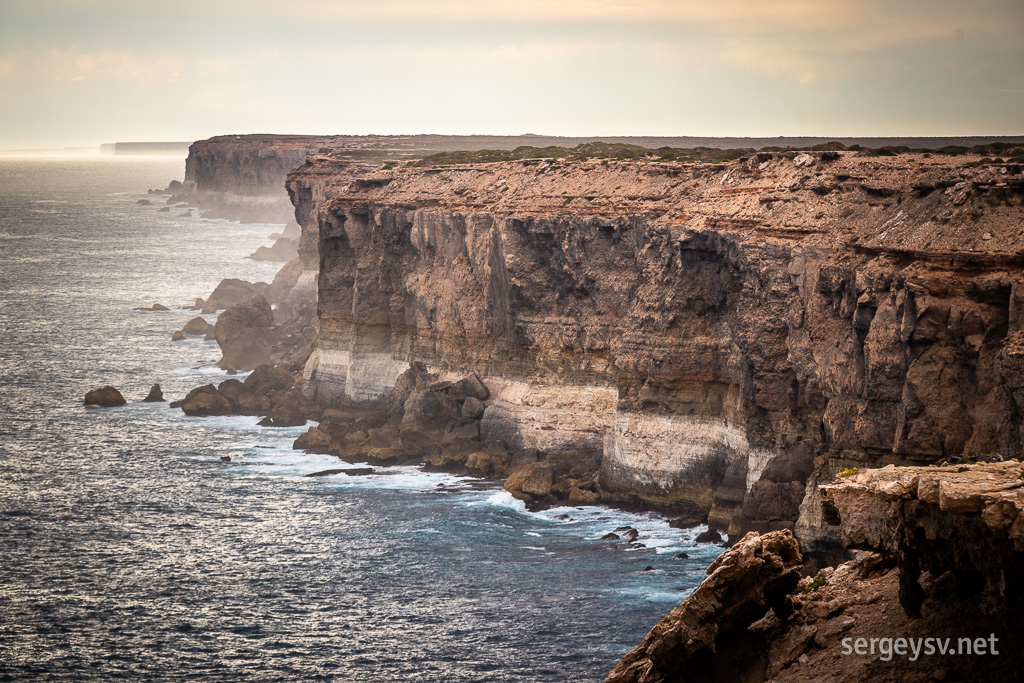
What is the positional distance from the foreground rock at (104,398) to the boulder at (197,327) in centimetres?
3214

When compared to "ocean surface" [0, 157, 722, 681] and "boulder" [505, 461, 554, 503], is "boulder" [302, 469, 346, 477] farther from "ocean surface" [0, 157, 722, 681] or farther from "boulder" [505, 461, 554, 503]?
"boulder" [505, 461, 554, 503]

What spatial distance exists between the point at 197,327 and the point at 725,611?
114533mm

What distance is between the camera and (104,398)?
95.2 meters

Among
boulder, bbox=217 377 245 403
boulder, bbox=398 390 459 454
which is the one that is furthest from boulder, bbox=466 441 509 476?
boulder, bbox=217 377 245 403

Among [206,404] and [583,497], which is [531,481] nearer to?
[583,497]

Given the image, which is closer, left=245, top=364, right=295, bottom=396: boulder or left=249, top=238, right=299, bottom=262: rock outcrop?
left=245, top=364, right=295, bottom=396: boulder

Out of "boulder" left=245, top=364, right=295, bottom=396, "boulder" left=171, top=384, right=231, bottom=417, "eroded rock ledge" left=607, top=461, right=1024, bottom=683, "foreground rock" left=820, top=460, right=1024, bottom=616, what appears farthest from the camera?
"boulder" left=245, top=364, right=295, bottom=396

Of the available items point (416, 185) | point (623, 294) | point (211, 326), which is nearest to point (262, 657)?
point (623, 294)

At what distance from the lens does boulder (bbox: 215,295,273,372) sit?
350 feet

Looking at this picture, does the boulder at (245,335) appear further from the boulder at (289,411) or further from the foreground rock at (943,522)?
the foreground rock at (943,522)

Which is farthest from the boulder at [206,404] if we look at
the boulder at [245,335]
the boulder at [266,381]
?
the boulder at [245,335]

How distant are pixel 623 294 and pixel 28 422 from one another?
46.4 m

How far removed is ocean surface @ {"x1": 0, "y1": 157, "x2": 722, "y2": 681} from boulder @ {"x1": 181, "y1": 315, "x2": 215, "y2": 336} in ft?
120

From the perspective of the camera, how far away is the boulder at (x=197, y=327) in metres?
128
